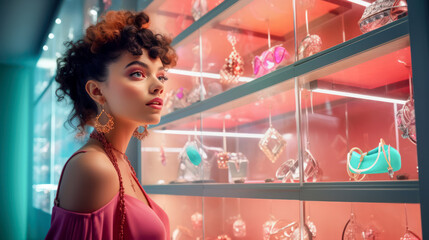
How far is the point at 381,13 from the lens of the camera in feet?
3.77

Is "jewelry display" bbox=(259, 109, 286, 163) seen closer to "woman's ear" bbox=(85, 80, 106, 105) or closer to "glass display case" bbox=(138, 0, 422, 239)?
"glass display case" bbox=(138, 0, 422, 239)

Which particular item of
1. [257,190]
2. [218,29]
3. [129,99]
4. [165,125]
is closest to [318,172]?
[257,190]

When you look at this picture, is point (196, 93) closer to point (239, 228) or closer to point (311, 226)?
point (239, 228)

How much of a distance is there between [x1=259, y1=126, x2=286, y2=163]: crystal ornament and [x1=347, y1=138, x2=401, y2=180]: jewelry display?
46 cm

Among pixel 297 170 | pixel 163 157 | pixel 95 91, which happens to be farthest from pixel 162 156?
pixel 95 91

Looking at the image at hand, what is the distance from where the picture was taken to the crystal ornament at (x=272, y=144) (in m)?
1.77

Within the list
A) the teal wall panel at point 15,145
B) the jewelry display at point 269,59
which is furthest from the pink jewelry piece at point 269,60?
the teal wall panel at point 15,145

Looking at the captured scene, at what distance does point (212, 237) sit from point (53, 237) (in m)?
1.22

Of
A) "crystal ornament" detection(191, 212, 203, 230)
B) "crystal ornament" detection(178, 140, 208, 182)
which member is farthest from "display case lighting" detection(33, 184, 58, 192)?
"crystal ornament" detection(191, 212, 203, 230)

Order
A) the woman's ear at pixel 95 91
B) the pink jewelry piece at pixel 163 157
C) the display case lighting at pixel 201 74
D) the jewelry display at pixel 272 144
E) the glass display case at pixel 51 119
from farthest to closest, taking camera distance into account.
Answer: the glass display case at pixel 51 119 → the pink jewelry piece at pixel 163 157 → the display case lighting at pixel 201 74 → the jewelry display at pixel 272 144 → the woman's ear at pixel 95 91

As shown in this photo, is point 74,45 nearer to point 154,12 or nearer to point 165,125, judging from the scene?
point 165,125

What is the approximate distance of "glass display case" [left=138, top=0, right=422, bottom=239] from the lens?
114cm

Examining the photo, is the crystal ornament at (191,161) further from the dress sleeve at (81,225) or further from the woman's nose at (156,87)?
the dress sleeve at (81,225)

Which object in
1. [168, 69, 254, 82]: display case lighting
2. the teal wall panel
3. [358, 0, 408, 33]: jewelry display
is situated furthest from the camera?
the teal wall panel
